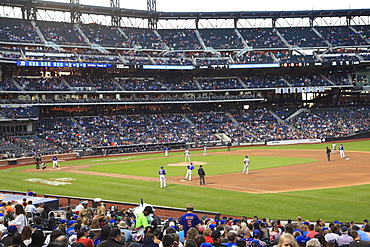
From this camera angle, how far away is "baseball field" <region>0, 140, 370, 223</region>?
19.7 meters

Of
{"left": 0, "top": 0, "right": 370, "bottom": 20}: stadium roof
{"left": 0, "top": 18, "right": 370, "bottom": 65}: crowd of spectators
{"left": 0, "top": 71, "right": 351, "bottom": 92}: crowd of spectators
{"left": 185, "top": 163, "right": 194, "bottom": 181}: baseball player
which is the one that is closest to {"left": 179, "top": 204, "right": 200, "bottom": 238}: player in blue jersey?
{"left": 185, "top": 163, "right": 194, "bottom": 181}: baseball player

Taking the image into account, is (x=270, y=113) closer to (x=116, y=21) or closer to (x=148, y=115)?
(x=148, y=115)

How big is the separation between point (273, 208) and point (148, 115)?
2185 inches

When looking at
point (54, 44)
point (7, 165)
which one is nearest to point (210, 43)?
point (54, 44)

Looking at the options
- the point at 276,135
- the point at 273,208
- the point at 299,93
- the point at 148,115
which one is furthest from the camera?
the point at 299,93

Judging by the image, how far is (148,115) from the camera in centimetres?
7356

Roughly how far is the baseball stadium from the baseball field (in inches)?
27.1

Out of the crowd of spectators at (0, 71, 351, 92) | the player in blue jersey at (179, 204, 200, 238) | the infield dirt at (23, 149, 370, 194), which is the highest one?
the crowd of spectators at (0, 71, 351, 92)

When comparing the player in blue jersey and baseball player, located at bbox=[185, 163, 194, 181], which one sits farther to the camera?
baseball player, located at bbox=[185, 163, 194, 181]

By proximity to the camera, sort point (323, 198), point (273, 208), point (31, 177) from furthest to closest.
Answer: point (31, 177), point (323, 198), point (273, 208)

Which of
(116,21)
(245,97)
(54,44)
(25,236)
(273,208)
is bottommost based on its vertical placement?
(273,208)

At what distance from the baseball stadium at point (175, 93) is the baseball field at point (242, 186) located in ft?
2.26

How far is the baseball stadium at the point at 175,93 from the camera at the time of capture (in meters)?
49.4

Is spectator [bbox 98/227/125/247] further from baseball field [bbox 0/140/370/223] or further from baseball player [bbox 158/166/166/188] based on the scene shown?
baseball player [bbox 158/166/166/188]
